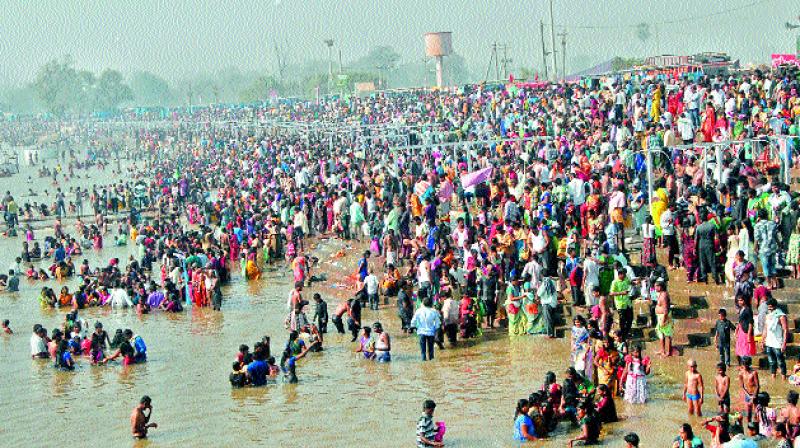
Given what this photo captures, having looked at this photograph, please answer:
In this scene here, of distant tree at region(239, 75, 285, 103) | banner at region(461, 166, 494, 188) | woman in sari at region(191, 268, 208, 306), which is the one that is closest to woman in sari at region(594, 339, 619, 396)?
banner at region(461, 166, 494, 188)

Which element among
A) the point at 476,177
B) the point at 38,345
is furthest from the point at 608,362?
the point at 38,345

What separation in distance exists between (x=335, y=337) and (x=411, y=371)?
10.4ft

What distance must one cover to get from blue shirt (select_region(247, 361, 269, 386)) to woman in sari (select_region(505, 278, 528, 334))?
378cm

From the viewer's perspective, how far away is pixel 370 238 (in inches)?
1069

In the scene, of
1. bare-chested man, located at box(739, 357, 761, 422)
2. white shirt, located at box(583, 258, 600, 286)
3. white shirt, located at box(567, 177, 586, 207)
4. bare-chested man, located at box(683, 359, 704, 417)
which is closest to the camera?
bare-chested man, located at box(739, 357, 761, 422)

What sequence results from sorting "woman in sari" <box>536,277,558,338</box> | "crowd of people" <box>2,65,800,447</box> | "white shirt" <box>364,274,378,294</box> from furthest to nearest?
"white shirt" <box>364,274,378,294</box> < "woman in sari" <box>536,277,558,338</box> < "crowd of people" <box>2,65,800,447</box>

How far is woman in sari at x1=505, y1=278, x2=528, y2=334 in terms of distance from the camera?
1839cm

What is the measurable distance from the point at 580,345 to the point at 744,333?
1993mm

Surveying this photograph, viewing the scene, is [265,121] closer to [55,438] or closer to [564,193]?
[564,193]

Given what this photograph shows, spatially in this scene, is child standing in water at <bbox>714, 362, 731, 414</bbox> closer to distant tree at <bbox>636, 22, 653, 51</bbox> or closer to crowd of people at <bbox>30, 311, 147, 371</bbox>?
crowd of people at <bbox>30, 311, 147, 371</bbox>

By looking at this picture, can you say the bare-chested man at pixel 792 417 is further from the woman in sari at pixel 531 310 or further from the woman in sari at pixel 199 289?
the woman in sari at pixel 199 289

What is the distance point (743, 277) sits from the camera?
51.0ft

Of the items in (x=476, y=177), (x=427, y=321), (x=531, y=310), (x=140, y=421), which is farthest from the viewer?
(x=476, y=177)

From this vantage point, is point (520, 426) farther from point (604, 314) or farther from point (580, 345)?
point (604, 314)
